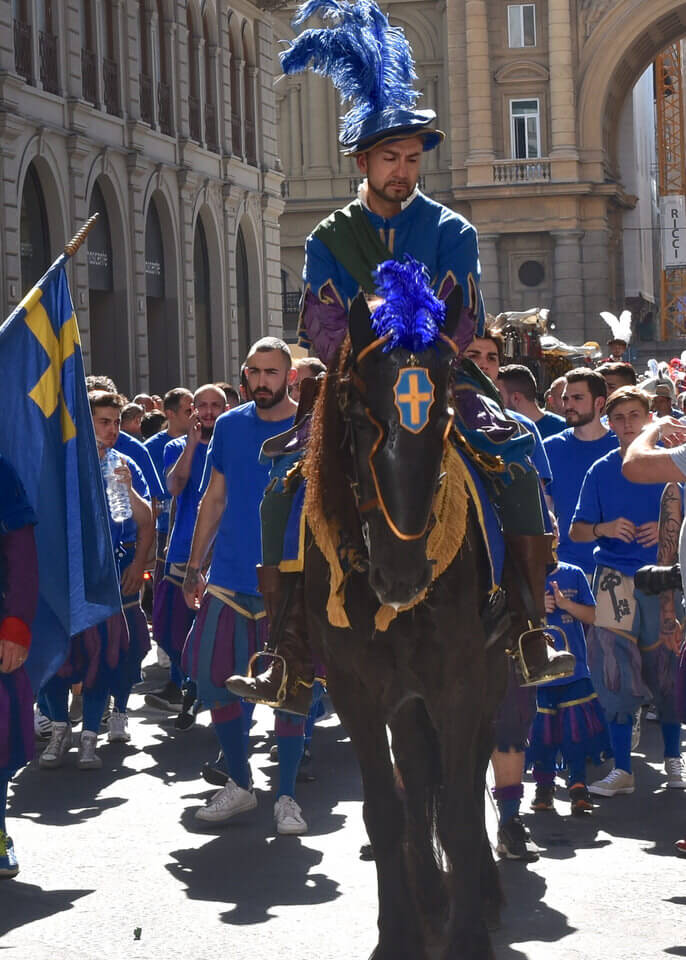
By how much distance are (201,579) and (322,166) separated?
51908 millimetres

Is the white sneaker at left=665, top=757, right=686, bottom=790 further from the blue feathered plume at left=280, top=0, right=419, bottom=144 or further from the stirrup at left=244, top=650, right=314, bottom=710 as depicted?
the blue feathered plume at left=280, top=0, right=419, bottom=144

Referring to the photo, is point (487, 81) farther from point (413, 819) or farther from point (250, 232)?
point (413, 819)

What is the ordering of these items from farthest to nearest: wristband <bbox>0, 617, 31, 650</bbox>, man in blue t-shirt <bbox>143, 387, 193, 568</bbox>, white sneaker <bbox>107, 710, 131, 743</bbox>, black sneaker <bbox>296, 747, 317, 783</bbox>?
1. man in blue t-shirt <bbox>143, 387, 193, 568</bbox>
2. white sneaker <bbox>107, 710, 131, 743</bbox>
3. black sneaker <bbox>296, 747, 317, 783</bbox>
4. wristband <bbox>0, 617, 31, 650</bbox>

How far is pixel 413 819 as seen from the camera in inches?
246

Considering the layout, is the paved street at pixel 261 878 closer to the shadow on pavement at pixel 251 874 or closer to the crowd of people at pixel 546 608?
the shadow on pavement at pixel 251 874

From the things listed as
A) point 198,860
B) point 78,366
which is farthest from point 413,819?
point 78,366

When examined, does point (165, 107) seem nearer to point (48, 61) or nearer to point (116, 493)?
point (48, 61)

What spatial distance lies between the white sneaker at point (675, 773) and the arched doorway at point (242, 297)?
2906cm

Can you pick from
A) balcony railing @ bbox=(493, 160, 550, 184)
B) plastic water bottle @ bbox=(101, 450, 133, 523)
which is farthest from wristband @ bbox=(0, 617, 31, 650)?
balcony railing @ bbox=(493, 160, 550, 184)

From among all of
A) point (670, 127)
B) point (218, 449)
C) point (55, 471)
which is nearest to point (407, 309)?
point (55, 471)

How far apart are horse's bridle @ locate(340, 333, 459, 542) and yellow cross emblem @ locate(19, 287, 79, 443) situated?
3.35 m

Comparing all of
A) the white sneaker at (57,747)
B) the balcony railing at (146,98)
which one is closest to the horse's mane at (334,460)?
the white sneaker at (57,747)

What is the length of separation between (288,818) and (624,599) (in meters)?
2.35

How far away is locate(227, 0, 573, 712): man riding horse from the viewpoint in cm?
614
